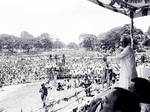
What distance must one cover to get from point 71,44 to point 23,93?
77871 millimetres

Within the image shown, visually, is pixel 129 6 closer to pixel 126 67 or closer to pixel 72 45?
pixel 126 67

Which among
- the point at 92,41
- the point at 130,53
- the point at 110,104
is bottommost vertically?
the point at 110,104

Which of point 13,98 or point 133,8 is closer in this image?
point 133,8

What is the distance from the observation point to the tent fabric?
7.17 feet

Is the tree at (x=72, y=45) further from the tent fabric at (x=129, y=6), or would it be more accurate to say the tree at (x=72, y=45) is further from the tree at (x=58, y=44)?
the tent fabric at (x=129, y=6)

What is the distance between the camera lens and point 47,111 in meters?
21.4

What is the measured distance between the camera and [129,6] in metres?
2.28

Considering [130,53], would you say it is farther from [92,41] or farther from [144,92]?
[92,41]

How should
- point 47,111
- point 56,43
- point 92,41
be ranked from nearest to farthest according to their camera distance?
point 47,111
point 92,41
point 56,43

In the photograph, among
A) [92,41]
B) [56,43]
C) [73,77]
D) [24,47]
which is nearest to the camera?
[73,77]

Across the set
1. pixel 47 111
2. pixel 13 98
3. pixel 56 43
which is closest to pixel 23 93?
pixel 13 98

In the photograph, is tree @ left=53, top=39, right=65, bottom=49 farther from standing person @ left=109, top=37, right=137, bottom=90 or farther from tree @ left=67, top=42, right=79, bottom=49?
standing person @ left=109, top=37, right=137, bottom=90

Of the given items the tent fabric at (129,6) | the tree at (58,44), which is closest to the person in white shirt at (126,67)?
the tent fabric at (129,6)

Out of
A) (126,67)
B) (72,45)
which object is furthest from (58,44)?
(126,67)
